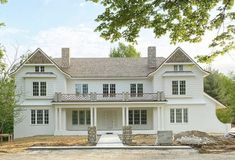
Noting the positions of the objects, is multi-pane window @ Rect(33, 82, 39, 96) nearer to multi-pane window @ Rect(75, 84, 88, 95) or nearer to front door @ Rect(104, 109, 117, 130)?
multi-pane window @ Rect(75, 84, 88, 95)

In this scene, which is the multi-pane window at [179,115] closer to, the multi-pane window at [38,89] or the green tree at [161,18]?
the multi-pane window at [38,89]

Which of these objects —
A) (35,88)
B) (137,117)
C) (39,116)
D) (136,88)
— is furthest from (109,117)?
(35,88)

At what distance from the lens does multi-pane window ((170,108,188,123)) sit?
42969mm

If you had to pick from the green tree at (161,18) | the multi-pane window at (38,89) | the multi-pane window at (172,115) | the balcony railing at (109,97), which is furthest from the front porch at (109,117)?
the green tree at (161,18)

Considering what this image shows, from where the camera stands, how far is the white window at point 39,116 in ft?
141

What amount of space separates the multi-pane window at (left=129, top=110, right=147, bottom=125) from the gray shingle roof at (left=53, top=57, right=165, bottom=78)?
3.63m

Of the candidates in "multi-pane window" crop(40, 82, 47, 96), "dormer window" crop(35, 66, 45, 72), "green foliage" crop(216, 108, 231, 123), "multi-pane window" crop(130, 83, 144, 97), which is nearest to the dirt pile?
"multi-pane window" crop(130, 83, 144, 97)

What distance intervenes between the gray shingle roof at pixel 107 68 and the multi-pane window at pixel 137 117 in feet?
11.9

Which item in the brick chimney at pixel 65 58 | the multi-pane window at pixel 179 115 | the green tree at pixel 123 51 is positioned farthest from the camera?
the green tree at pixel 123 51

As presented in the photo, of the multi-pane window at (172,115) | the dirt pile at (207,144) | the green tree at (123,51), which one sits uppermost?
the green tree at (123,51)

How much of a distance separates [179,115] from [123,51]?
42.5 metres

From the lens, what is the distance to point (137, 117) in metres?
44.9

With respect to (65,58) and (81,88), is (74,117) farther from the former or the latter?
(65,58)

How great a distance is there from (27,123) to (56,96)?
3.79 meters
